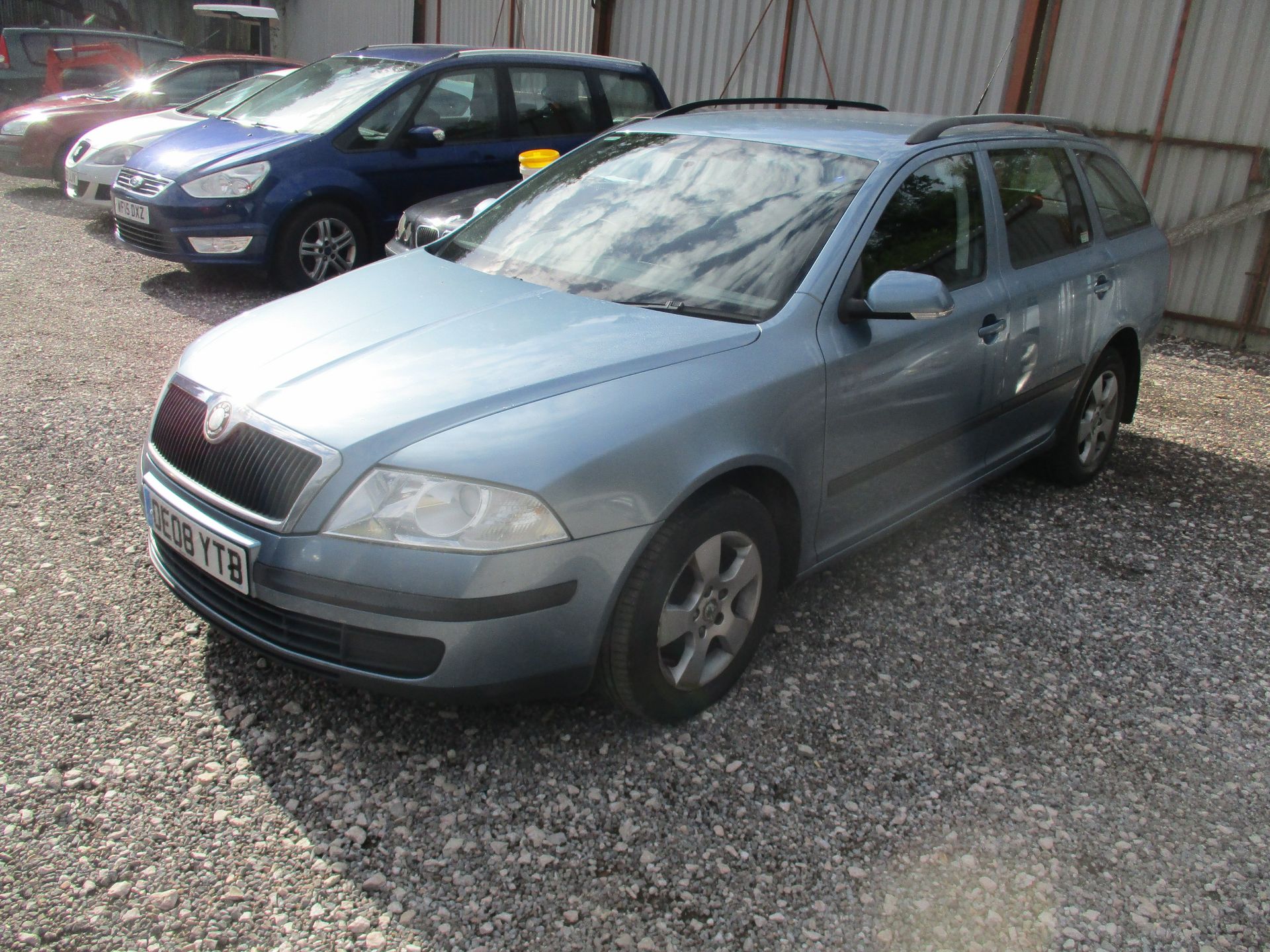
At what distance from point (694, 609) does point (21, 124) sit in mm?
11055

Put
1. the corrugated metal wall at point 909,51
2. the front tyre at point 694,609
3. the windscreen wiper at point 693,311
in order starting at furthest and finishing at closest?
the corrugated metal wall at point 909,51
the windscreen wiper at point 693,311
the front tyre at point 694,609

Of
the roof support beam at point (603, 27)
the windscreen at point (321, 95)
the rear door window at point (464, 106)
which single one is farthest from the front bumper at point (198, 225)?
the roof support beam at point (603, 27)

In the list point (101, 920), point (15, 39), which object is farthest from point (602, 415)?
point (15, 39)

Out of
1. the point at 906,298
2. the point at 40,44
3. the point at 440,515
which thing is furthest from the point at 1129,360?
the point at 40,44

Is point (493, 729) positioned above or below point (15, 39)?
below

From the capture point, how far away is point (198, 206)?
22.9 feet

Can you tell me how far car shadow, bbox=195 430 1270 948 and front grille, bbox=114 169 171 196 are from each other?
4896 millimetres

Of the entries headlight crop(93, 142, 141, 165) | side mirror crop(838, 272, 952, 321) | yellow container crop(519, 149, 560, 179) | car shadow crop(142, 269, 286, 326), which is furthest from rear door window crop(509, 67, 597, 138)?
side mirror crop(838, 272, 952, 321)

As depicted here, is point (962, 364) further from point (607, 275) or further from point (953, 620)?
point (607, 275)

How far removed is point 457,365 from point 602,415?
47 centimetres

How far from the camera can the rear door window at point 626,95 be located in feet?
27.4

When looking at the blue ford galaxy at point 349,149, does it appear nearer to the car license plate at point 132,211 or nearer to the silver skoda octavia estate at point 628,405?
the car license plate at point 132,211

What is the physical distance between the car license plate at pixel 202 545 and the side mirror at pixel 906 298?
190 centimetres

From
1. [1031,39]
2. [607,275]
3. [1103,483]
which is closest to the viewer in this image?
[607,275]
